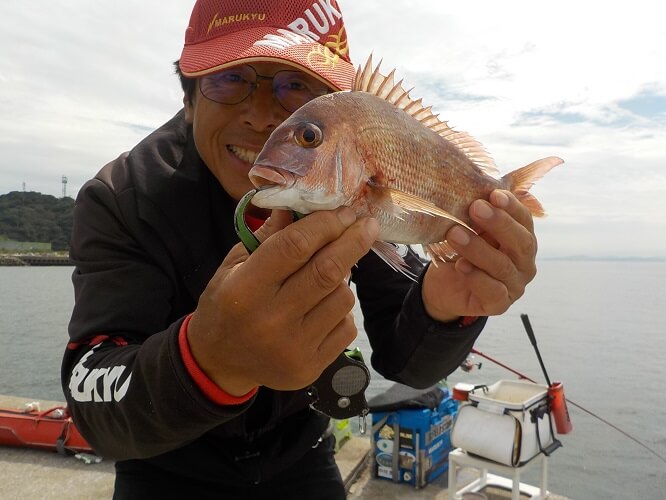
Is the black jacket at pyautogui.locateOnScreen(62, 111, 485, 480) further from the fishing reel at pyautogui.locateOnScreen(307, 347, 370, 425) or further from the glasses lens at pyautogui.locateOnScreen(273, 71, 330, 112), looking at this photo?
the glasses lens at pyautogui.locateOnScreen(273, 71, 330, 112)

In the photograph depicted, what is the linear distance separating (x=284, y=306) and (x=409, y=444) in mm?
4320

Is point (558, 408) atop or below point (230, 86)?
below

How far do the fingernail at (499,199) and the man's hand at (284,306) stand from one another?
0.71 m

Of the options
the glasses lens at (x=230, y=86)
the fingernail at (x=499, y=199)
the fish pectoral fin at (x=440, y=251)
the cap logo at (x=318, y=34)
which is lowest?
the fish pectoral fin at (x=440, y=251)

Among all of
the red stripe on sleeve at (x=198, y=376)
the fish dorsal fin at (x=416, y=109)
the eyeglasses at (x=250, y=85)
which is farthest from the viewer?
the eyeglasses at (x=250, y=85)

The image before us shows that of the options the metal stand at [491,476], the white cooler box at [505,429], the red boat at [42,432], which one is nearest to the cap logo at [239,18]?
the white cooler box at [505,429]

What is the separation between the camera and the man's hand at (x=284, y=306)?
1286mm

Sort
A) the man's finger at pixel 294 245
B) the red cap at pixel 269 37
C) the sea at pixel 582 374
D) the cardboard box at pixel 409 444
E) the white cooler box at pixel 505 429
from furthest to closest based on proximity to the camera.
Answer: the sea at pixel 582 374 < the cardboard box at pixel 409 444 < the white cooler box at pixel 505 429 < the red cap at pixel 269 37 < the man's finger at pixel 294 245

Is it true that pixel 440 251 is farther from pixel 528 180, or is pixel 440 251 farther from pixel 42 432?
pixel 42 432

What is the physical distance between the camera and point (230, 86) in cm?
221

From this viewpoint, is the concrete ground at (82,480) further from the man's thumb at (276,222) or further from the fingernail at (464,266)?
the man's thumb at (276,222)

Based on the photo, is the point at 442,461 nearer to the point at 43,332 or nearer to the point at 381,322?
the point at 381,322

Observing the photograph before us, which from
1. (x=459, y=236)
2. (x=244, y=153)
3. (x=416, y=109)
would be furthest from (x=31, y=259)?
(x=459, y=236)

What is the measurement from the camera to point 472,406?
14.6 feet
